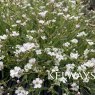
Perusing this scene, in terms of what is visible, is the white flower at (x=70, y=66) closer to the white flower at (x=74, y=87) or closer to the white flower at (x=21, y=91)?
the white flower at (x=74, y=87)

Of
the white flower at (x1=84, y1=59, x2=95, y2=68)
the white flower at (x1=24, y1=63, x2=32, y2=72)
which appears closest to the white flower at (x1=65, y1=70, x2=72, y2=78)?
the white flower at (x1=84, y1=59, x2=95, y2=68)

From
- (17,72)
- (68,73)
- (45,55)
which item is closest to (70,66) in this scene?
(68,73)

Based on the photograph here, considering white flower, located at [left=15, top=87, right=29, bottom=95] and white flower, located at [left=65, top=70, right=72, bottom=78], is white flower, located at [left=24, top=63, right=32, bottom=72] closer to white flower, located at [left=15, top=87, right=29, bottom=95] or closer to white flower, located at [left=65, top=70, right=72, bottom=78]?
white flower, located at [left=15, top=87, right=29, bottom=95]

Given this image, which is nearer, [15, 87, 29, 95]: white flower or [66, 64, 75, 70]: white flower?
[15, 87, 29, 95]: white flower

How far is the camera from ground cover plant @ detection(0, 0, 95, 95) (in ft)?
5.70

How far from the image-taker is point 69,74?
174cm

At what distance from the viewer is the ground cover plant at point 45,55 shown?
1736 millimetres

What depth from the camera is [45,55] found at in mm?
1844

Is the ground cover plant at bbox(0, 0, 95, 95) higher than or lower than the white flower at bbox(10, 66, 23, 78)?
higher

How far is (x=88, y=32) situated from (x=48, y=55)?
545 millimetres

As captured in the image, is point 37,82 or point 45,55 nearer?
point 37,82

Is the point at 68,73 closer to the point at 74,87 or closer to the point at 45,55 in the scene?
the point at 74,87

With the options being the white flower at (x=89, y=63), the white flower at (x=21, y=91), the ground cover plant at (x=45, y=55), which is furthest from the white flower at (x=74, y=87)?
the white flower at (x=21, y=91)

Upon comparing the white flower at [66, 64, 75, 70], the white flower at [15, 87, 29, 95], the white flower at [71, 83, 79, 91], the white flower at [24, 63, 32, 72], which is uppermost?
the white flower at [66, 64, 75, 70]
